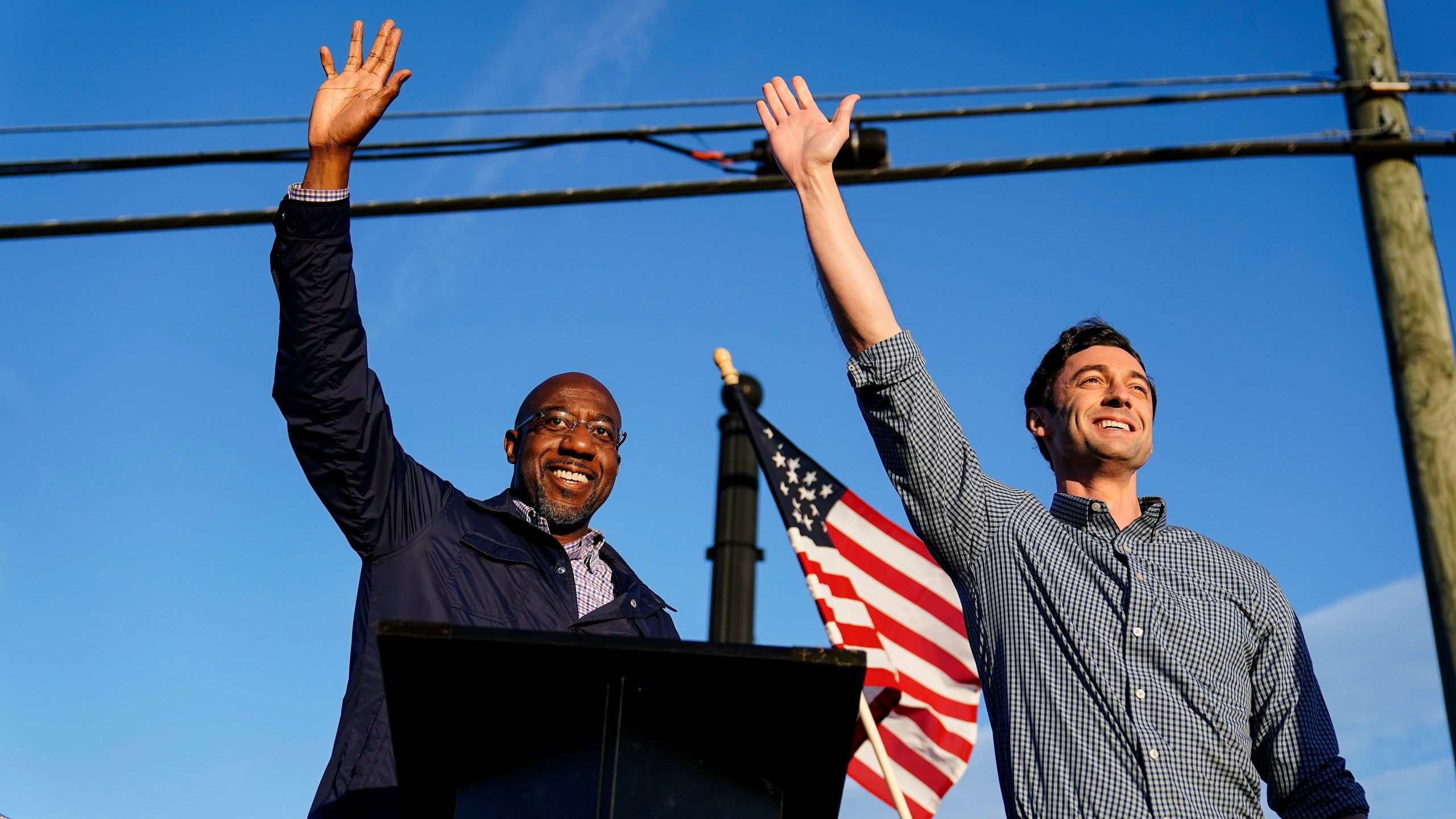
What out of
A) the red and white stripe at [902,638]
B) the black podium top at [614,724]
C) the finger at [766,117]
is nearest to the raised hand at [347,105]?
the finger at [766,117]

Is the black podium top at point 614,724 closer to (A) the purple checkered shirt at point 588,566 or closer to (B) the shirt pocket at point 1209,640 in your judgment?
(B) the shirt pocket at point 1209,640

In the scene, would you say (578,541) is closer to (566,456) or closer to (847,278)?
(566,456)

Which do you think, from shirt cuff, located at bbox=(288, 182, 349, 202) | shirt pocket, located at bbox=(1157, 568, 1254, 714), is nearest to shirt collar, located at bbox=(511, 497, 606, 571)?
shirt cuff, located at bbox=(288, 182, 349, 202)

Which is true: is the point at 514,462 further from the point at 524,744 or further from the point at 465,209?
the point at 465,209

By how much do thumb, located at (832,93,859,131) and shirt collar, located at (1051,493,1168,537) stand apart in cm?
103

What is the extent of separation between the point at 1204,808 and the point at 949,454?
0.89 metres

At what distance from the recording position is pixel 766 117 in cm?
339

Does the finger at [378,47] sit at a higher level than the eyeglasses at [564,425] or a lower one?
higher

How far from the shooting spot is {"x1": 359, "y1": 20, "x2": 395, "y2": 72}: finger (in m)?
3.71

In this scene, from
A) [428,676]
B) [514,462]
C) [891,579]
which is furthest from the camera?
[891,579]

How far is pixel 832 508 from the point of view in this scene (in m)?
6.19

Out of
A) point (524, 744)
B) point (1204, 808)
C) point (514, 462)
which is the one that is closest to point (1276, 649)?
point (1204, 808)

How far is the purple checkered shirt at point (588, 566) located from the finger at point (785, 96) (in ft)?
4.31

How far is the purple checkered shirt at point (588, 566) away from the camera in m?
3.83
